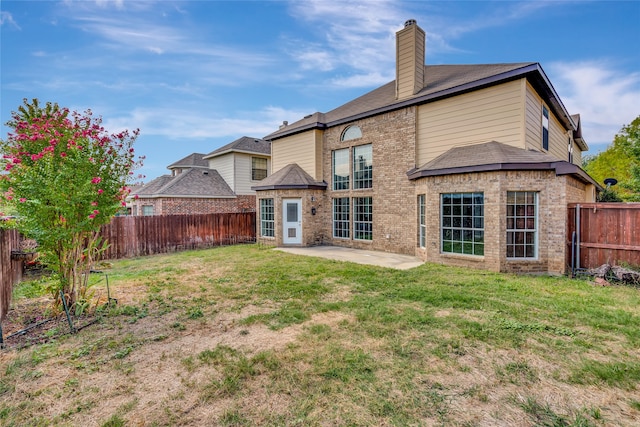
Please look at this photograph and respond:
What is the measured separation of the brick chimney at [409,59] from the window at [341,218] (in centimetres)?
482

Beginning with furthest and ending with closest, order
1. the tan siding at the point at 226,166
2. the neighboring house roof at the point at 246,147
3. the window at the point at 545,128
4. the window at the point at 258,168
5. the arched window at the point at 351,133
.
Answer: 1. the window at the point at 258,168
2. the tan siding at the point at 226,166
3. the neighboring house roof at the point at 246,147
4. the arched window at the point at 351,133
5. the window at the point at 545,128

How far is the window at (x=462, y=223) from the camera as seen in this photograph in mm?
8070

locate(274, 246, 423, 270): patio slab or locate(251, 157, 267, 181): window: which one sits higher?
locate(251, 157, 267, 181): window

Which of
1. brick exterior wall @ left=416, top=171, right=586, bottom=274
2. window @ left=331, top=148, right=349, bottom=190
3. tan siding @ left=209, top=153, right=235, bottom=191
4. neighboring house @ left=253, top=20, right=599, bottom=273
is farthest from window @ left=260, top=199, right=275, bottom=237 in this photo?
brick exterior wall @ left=416, top=171, right=586, bottom=274

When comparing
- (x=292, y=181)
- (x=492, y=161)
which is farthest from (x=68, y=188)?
(x=492, y=161)

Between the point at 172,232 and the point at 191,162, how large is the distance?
11.3 metres

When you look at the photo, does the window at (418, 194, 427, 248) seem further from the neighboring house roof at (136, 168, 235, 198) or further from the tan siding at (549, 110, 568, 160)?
the neighboring house roof at (136, 168, 235, 198)

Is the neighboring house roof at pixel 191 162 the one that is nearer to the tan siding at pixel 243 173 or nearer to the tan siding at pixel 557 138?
the tan siding at pixel 243 173

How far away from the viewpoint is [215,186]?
62.7ft

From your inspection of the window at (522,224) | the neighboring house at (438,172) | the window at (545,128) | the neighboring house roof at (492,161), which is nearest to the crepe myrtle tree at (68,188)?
the neighboring house roof at (492,161)

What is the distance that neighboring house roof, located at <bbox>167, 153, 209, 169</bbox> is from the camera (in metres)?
22.3

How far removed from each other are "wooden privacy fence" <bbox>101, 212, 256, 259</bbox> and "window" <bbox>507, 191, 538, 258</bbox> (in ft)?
38.4

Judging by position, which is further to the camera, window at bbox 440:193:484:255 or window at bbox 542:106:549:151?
window at bbox 542:106:549:151

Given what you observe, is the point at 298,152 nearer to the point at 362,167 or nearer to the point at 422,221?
the point at 362,167
